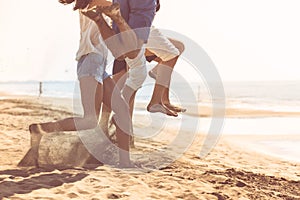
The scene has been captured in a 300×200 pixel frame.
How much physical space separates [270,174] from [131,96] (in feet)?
7.57

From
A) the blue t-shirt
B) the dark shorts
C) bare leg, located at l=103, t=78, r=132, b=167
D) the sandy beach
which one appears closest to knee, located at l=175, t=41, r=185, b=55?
the dark shorts

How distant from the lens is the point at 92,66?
13.0 feet

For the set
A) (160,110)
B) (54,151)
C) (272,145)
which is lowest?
(272,145)

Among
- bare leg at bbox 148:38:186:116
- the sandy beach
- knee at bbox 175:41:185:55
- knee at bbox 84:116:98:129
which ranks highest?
knee at bbox 175:41:185:55

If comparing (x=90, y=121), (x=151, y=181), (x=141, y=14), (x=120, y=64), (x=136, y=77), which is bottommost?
(x=151, y=181)


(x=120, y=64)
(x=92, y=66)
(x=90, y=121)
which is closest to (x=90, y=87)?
(x=92, y=66)

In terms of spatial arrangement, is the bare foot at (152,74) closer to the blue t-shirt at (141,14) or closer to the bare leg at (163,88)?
the bare leg at (163,88)

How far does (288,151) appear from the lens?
26.4 feet

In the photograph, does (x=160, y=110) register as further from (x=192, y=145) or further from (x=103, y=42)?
(x=192, y=145)

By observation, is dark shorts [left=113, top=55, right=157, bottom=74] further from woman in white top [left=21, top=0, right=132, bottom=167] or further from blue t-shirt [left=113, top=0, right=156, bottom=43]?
blue t-shirt [left=113, top=0, right=156, bottom=43]

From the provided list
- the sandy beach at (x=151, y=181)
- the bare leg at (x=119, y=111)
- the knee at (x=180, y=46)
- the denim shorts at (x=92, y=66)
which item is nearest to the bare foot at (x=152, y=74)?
the knee at (x=180, y=46)

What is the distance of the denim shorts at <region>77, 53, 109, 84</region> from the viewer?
394cm

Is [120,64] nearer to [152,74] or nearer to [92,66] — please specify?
[152,74]

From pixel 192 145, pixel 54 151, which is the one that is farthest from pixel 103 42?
pixel 192 145
